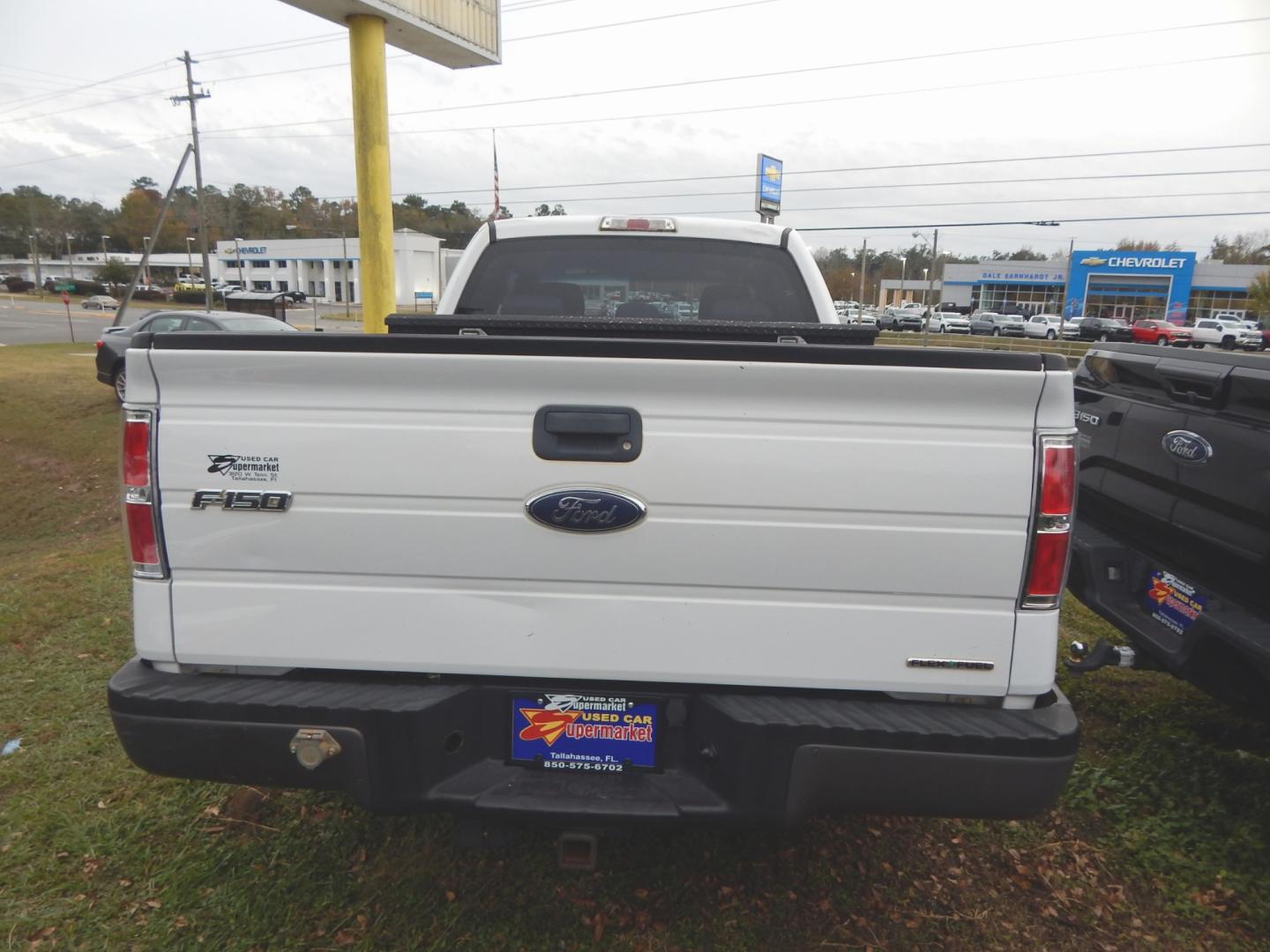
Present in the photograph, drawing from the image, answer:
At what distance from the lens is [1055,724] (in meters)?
1.90

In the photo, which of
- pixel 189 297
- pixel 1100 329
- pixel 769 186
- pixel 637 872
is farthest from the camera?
pixel 189 297

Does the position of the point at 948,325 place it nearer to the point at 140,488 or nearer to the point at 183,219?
the point at 140,488

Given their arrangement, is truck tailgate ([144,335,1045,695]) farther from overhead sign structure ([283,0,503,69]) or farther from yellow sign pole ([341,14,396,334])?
overhead sign structure ([283,0,503,69])

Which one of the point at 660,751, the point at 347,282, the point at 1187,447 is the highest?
the point at 347,282

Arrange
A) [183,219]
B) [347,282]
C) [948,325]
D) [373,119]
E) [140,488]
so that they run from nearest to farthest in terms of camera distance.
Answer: [140,488]
[373,119]
[948,325]
[347,282]
[183,219]

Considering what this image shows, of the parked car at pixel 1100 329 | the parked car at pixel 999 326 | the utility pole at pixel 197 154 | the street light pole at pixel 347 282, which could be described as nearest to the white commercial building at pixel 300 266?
the street light pole at pixel 347 282

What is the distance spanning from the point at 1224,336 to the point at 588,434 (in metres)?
51.6

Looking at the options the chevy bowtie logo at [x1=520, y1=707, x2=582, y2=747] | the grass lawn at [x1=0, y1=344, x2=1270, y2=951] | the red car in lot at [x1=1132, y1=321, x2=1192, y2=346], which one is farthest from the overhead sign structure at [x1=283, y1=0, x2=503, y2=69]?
the red car in lot at [x1=1132, y1=321, x2=1192, y2=346]

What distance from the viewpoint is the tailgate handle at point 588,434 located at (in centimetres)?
186

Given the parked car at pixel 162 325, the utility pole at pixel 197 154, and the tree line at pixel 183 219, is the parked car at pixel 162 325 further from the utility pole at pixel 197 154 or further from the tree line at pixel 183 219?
the tree line at pixel 183 219

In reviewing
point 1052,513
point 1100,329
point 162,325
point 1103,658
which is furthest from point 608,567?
point 1100,329

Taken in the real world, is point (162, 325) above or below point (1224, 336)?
above

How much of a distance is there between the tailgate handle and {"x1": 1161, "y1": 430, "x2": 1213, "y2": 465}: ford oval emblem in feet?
7.59

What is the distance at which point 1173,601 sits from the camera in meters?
3.08
